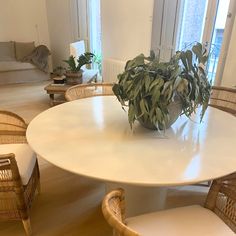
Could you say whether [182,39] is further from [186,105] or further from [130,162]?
[130,162]

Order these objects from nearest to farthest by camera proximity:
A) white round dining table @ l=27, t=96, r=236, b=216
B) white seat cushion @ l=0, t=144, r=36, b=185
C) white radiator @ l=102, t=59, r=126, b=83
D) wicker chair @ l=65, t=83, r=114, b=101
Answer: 1. white round dining table @ l=27, t=96, r=236, b=216
2. white seat cushion @ l=0, t=144, r=36, b=185
3. wicker chair @ l=65, t=83, r=114, b=101
4. white radiator @ l=102, t=59, r=126, b=83

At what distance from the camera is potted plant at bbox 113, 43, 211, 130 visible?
1.05 m

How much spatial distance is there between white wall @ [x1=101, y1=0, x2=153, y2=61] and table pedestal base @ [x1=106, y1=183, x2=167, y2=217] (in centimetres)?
237

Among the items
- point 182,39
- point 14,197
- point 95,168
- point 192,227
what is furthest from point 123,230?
point 182,39

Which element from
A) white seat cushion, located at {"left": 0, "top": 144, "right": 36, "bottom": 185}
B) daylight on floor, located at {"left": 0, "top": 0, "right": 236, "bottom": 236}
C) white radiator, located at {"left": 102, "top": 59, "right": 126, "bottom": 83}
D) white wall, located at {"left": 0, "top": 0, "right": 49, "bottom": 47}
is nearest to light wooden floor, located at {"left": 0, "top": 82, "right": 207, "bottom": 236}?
daylight on floor, located at {"left": 0, "top": 0, "right": 236, "bottom": 236}

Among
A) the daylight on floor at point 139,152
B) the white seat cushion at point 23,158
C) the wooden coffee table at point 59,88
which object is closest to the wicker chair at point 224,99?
the daylight on floor at point 139,152

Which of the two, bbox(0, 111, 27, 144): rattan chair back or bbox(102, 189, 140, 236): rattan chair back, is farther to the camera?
bbox(0, 111, 27, 144): rattan chair back

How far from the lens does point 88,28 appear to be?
4.90 metres

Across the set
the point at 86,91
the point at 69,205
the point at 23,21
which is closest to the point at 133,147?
the point at 69,205

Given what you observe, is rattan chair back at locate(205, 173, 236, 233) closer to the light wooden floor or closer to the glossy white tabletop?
the glossy white tabletop

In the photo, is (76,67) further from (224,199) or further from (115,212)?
(115,212)

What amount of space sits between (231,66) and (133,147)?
173cm

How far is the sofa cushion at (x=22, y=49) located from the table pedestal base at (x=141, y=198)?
4454 mm

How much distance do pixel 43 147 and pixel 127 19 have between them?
3003mm
